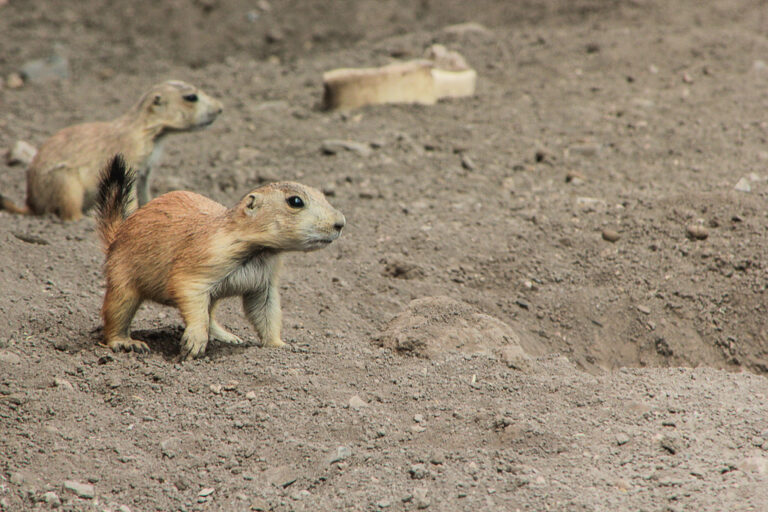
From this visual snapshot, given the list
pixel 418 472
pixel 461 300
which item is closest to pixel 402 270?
pixel 461 300

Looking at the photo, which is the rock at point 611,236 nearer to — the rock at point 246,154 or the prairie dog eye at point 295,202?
the prairie dog eye at point 295,202

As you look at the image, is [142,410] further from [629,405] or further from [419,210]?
[419,210]

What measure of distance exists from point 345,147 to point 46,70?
489 centimetres

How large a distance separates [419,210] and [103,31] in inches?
283

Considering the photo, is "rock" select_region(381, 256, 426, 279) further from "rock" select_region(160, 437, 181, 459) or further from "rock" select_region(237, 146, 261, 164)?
"rock" select_region(237, 146, 261, 164)

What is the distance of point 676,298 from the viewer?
5496 mm

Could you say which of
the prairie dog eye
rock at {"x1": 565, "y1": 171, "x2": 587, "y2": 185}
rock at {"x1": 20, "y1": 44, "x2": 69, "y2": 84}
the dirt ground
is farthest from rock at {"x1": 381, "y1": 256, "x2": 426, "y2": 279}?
rock at {"x1": 20, "y1": 44, "x2": 69, "y2": 84}

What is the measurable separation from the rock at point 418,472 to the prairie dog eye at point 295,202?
4.20 feet

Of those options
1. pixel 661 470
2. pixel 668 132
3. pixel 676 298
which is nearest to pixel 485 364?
pixel 661 470

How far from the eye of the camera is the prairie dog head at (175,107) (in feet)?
23.1

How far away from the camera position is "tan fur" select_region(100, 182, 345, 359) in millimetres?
4094

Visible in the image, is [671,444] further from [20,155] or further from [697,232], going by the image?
[20,155]

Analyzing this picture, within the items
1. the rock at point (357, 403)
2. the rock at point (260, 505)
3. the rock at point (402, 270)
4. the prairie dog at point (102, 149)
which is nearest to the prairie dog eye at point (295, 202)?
the rock at point (357, 403)

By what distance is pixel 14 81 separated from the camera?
10508 millimetres
